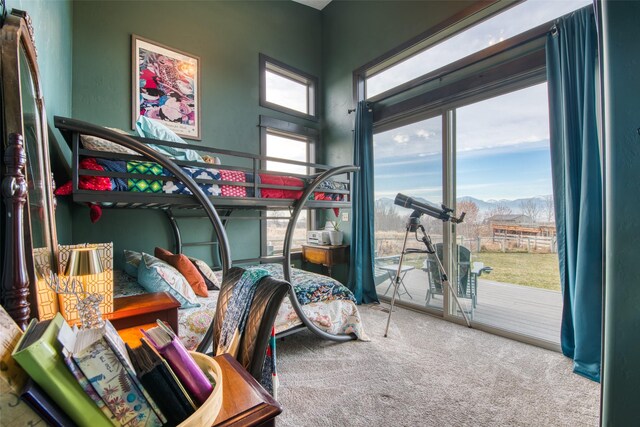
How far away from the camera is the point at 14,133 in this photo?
0.79m

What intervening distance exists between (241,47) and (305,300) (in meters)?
3.15

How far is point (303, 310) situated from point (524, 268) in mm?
2029

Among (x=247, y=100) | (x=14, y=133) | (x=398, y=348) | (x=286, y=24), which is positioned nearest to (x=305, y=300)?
(x=398, y=348)

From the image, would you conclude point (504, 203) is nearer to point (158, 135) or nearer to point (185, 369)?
point (185, 369)

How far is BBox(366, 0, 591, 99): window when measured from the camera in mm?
2202

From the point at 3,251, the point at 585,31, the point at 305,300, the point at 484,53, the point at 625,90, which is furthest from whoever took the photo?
the point at 484,53

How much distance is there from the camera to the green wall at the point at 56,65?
52.8 inches

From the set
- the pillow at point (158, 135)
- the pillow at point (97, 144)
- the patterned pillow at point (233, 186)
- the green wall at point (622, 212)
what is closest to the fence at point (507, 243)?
the green wall at point (622, 212)

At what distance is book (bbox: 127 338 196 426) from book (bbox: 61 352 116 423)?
66mm

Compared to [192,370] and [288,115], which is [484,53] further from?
[192,370]

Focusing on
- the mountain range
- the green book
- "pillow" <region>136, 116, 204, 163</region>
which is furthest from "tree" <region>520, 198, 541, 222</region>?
the green book

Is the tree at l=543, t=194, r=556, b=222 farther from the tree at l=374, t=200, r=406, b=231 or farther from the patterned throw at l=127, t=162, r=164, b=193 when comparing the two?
the patterned throw at l=127, t=162, r=164, b=193

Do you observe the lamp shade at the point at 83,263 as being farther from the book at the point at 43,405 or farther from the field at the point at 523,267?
the field at the point at 523,267

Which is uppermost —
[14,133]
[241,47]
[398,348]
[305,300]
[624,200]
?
[241,47]
